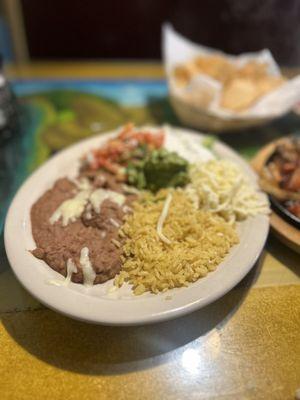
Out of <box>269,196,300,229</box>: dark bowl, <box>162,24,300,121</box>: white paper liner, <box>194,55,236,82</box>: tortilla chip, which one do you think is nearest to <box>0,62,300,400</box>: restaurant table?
<box>269,196,300,229</box>: dark bowl

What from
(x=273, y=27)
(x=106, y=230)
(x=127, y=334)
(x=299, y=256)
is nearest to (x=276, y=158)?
(x=299, y=256)

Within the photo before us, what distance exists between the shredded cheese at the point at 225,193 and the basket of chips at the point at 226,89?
0.53 m

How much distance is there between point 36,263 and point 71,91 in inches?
66.3

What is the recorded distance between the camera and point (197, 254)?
145 cm

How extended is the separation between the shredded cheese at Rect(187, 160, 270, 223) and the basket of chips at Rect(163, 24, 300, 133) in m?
0.53

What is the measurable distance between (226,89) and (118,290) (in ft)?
4.85

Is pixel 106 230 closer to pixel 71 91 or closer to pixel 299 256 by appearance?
pixel 299 256

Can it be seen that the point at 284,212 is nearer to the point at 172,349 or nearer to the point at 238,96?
the point at 172,349

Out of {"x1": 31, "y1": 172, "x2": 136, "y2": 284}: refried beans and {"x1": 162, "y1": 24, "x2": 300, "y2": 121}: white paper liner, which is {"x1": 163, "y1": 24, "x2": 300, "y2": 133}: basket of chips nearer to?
{"x1": 162, "y1": 24, "x2": 300, "y2": 121}: white paper liner

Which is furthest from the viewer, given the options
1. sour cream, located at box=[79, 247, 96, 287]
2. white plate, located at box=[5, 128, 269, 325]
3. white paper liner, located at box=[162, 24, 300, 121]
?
white paper liner, located at box=[162, 24, 300, 121]

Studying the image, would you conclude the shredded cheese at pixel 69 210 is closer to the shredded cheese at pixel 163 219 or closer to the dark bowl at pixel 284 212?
the shredded cheese at pixel 163 219

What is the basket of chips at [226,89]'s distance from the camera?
2252 mm

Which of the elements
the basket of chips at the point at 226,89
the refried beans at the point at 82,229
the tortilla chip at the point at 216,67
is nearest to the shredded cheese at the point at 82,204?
the refried beans at the point at 82,229

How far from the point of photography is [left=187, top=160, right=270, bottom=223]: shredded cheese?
1.67 metres
